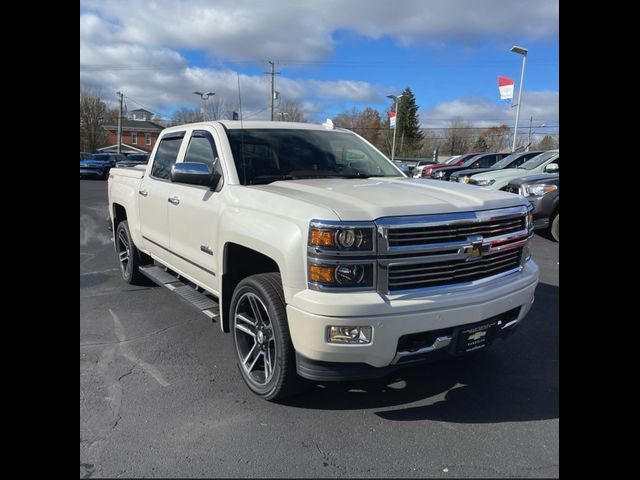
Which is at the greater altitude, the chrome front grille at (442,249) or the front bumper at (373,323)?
the chrome front grille at (442,249)

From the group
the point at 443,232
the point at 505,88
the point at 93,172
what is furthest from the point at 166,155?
the point at 505,88

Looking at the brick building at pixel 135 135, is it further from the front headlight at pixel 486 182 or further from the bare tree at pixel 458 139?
the front headlight at pixel 486 182

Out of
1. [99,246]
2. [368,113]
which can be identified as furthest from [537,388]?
[368,113]

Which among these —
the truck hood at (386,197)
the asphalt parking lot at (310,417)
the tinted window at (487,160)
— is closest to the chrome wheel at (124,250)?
the asphalt parking lot at (310,417)

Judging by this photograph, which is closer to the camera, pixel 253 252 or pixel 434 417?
pixel 434 417

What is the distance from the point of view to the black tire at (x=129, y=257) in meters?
5.93

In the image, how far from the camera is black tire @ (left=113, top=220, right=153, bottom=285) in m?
5.93

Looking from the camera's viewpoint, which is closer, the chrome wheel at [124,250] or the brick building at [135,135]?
the chrome wheel at [124,250]

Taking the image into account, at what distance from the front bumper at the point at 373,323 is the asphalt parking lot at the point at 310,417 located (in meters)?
0.44

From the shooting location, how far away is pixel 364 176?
14.0 ft

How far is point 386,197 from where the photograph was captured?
300 centimetres

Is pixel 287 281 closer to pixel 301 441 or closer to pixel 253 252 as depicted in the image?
pixel 253 252

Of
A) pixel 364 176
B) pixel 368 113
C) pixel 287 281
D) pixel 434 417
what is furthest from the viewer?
pixel 368 113
